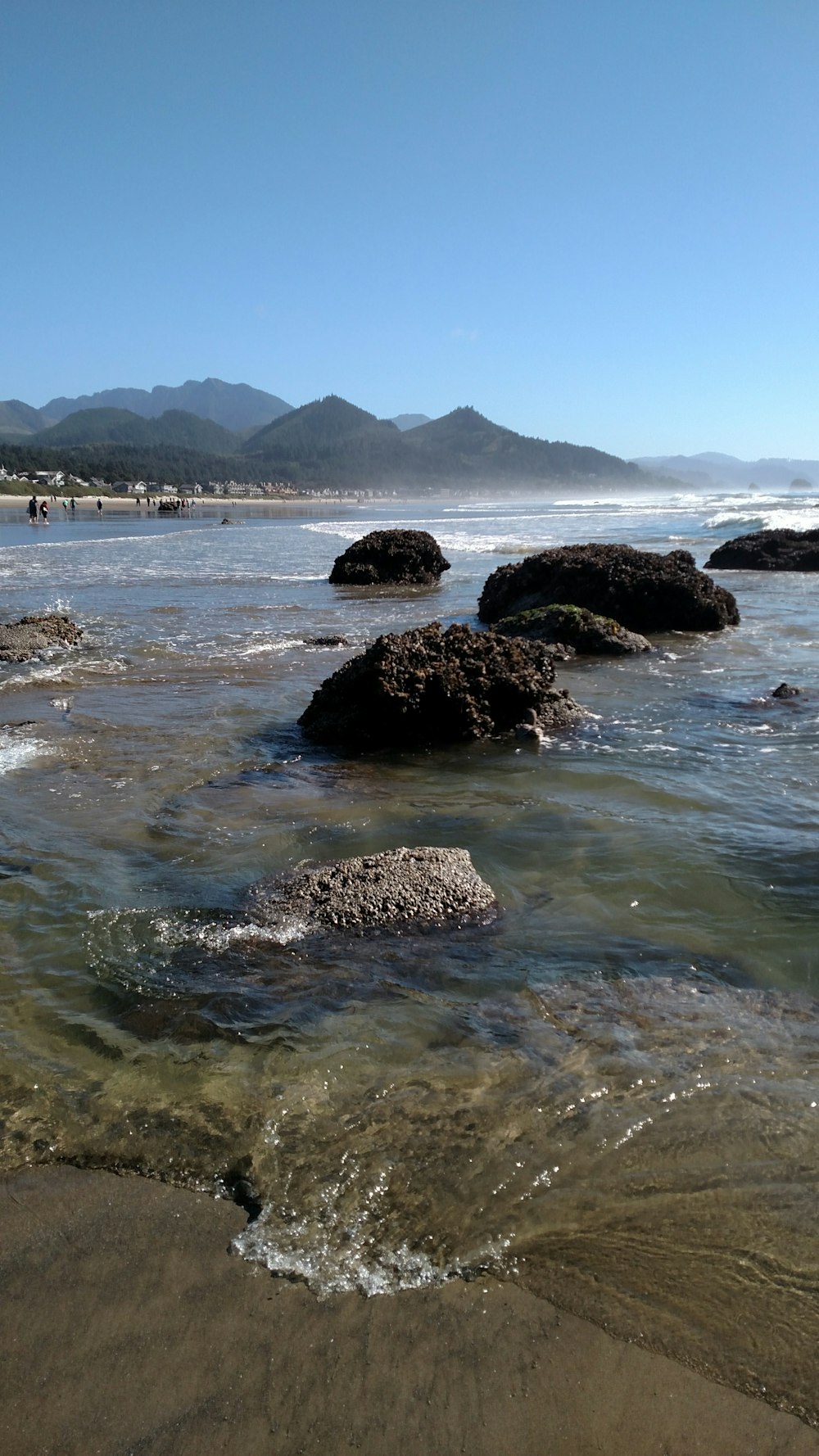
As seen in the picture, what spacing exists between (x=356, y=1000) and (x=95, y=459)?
175 metres

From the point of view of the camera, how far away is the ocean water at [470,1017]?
2.14 meters

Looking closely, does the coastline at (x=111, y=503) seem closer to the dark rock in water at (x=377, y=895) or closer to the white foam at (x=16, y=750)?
the white foam at (x=16, y=750)

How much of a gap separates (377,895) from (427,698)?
3.25 m

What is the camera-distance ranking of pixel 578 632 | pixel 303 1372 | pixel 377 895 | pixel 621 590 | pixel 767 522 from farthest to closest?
pixel 767 522 < pixel 621 590 < pixel 578 632 < pixel 377 895 < pixel 303 1372

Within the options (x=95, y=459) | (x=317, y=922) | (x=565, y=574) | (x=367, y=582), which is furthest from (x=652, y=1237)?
(x=95, y=459)

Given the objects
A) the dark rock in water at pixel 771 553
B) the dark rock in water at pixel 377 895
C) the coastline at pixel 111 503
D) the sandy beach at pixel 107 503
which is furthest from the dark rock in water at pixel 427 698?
the sandy beach at pixel 107 503

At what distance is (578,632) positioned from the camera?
35.4 feet

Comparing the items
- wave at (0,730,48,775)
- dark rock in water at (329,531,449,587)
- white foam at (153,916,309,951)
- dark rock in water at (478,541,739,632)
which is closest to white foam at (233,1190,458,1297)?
white foam at (153,916,309,951)

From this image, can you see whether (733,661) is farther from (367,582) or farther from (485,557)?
(485,557)

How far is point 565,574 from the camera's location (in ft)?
43.8

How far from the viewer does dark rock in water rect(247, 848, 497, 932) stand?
371 cm

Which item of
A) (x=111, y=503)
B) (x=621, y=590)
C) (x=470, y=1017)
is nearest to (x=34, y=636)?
(x=621, y=590)

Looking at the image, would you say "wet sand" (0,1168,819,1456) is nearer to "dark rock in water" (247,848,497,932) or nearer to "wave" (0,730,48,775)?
"dark rock in water" (247,848,497,932)

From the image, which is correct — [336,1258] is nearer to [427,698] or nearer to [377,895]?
[377,895]
